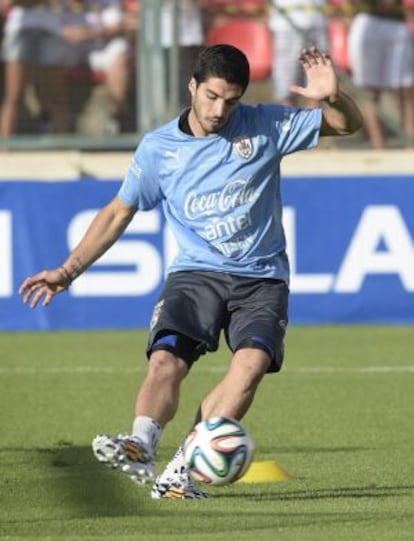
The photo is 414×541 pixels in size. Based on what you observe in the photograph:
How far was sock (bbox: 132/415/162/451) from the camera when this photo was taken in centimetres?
700

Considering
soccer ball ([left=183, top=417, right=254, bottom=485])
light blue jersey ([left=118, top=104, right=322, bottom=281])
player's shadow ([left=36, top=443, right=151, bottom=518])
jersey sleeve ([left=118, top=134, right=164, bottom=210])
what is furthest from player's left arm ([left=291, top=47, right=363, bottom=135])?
player's shadow ([left=36, top=443, right=151, bottom=518])

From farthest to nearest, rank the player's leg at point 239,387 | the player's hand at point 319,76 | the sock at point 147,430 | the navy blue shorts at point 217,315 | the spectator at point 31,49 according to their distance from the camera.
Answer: the spectator at point 31,49 → the navy blue shorts at point 217,315 → the player's hand at point 319,76 → the player's leg at point 239,387 → the sock at point 147,430

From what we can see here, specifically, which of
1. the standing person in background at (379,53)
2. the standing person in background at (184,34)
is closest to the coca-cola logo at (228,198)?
the standing person in background at (184,34)

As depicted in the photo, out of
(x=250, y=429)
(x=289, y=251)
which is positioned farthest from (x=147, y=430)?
(x=289, y=251)

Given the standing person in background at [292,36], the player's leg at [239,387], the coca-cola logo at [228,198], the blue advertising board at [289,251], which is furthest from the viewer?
the standing person in background at [292,36]

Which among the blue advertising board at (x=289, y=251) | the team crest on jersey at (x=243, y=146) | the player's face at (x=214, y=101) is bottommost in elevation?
the blue advertising board at (x=289, y=251)

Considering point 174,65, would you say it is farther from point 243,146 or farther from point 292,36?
point 243,146

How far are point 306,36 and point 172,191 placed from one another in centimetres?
946

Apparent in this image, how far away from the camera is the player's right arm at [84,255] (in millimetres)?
7594

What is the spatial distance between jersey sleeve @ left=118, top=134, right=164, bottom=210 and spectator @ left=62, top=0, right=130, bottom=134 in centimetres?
917

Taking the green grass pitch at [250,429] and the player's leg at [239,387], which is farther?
the player's leg at [239,387]

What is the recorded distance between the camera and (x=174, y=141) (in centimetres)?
763

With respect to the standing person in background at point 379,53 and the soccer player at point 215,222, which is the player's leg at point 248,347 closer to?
the soccer player at point 215,222

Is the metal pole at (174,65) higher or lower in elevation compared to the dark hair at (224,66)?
lower
